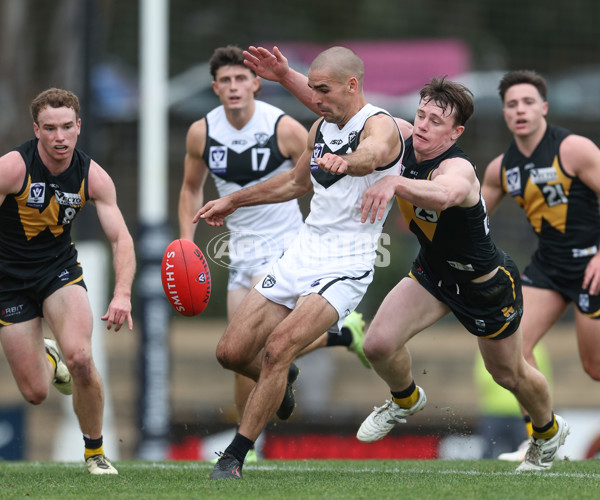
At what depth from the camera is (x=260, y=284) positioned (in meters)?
6.80

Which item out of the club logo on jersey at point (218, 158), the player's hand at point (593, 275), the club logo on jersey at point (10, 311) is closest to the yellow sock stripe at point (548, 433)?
the player's hand at point (593, 275)

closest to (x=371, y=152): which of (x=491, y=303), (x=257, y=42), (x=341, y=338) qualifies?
(x=491, y=303)

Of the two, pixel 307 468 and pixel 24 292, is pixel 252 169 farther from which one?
pixel 307 468

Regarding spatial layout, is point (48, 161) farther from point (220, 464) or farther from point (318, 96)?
point (220, 464)

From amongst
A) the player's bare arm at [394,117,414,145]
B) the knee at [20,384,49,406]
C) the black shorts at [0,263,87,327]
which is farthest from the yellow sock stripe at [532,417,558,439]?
the knee at [20,384,49,406]

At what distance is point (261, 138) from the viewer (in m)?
8.20

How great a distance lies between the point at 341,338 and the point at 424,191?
9.24 ft

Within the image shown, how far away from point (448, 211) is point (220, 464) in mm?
2095

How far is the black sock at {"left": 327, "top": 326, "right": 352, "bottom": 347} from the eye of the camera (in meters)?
8.42

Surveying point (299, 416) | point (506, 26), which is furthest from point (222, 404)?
point (506, 26)

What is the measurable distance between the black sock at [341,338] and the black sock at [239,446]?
2192mm

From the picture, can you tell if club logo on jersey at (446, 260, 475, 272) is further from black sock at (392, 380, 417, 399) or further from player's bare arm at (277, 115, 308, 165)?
player's bare arm at (277, 115, 308, 165)

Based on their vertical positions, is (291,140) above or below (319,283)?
above

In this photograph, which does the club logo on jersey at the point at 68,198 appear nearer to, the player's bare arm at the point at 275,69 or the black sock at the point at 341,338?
the player's bare arm at the point at 275,69
